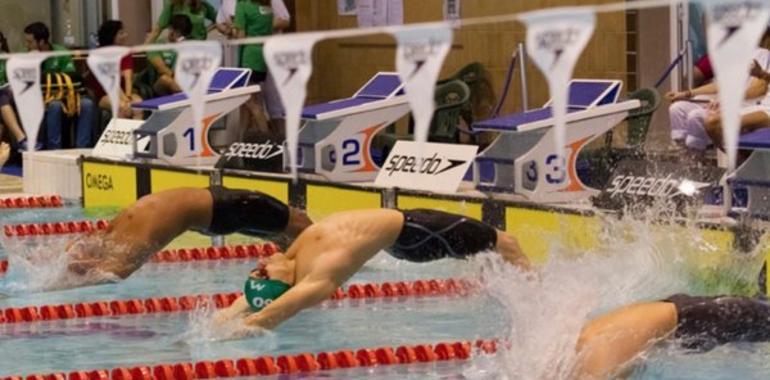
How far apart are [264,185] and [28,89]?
499 centimetres

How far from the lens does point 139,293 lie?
8.28 meters

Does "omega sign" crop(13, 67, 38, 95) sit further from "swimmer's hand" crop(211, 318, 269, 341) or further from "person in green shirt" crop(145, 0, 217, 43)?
"person in green shirt" crop(145, 0, 217, 43)

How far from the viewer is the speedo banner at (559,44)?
4.25 metres

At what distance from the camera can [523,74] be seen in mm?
11367

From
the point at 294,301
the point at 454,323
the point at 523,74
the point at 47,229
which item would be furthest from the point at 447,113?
the point at 294,301

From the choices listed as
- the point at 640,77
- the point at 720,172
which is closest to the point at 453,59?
the point at 640,77

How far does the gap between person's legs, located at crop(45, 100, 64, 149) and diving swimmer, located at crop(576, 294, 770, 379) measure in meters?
8.99

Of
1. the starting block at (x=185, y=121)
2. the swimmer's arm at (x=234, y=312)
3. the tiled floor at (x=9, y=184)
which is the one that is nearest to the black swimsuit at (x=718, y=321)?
the swimmer's arm at (x=234, y=312)

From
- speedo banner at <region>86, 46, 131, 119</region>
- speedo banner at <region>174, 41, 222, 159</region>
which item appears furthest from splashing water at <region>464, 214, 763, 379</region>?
speedo banner at <region>86, 46, 131, 119</region>

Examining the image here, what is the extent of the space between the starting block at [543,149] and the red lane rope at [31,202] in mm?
3507

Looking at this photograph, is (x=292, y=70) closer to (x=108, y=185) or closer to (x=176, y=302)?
(x=176, y=302)

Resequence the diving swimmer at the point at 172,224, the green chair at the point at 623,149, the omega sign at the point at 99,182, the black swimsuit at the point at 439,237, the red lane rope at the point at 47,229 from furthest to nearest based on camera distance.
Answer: the omega sign at the point at 99,182 → the red lane rope at the point at 47,229 → the green chair at the point at 623,149 → the diving swimmer at the point at 172,224 → the black swimsuit at the point at 439,237

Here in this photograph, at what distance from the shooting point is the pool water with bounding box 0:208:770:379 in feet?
19.8

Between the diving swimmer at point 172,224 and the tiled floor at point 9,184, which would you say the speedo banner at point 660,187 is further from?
the tiled floor at point 9,184
